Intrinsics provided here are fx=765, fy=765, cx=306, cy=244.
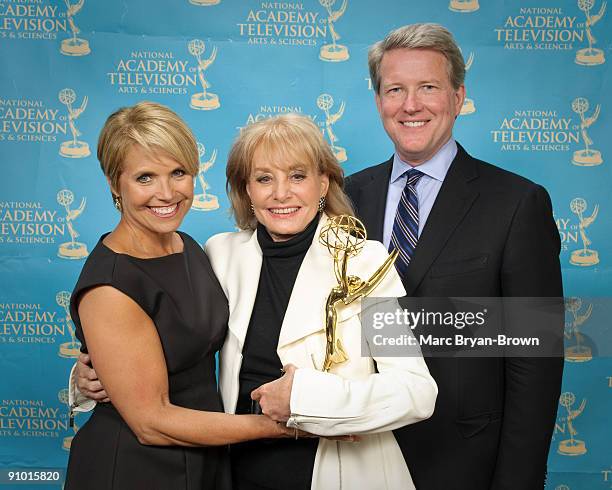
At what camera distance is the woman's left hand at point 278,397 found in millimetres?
1793

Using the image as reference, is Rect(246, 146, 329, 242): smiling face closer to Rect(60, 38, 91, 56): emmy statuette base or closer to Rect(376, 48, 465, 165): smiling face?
Rect(376, 48, 465, 165): smiling face

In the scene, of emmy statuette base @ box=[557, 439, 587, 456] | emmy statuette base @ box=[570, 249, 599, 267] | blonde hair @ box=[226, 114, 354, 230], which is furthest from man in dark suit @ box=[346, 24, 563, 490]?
emmy statuette base @ box=[557, 439, 587, 456]

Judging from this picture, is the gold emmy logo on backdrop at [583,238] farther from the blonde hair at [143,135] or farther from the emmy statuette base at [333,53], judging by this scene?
the blonde hair at [143,135]

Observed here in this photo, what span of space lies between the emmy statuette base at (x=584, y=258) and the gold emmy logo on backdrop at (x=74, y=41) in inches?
102

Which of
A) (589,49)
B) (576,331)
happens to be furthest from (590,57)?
(576,331)

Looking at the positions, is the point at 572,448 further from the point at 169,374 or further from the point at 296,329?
the point at 169,374

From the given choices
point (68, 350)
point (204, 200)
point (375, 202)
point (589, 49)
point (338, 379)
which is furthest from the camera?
point (68, 350)

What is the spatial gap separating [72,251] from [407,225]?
2.16m

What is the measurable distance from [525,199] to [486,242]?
17cm

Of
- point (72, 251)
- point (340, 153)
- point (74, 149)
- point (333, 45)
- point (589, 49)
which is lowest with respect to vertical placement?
point (72, 251)

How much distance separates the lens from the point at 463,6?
12.0ft

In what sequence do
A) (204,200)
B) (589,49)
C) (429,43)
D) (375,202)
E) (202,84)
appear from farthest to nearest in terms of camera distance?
(204,200) < (202,84) < (589,49) < (375,202) < (429,43)

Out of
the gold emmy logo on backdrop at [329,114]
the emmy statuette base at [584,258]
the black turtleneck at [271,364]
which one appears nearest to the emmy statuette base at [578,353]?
the emmy statuette base at [584,258]

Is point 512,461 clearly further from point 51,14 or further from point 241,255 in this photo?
point 51,14
